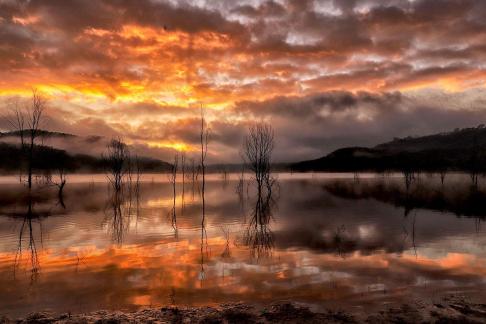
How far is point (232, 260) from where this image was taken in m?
14.6

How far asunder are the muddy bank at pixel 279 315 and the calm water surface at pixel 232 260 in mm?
684

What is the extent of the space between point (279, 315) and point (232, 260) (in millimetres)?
5985

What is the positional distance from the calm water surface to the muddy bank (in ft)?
2.24

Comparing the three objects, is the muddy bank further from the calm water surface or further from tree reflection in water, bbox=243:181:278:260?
tree reflection in water, bbox=243:181:278:260

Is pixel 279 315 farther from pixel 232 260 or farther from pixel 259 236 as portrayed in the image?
pixel 259 236

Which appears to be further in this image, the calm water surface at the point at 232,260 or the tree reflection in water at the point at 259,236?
the tree reflection in water at the point at 259,236

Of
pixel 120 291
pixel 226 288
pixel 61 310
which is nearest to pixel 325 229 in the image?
pixel 226 288


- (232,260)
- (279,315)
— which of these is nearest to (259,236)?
(232,260)

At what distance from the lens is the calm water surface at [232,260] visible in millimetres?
10422

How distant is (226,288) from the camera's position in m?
Answer: 11.1

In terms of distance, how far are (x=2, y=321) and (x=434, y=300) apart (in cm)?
994

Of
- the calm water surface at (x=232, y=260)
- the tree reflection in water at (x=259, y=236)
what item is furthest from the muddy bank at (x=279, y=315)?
the tree reflection in water at (x=259, y=236)

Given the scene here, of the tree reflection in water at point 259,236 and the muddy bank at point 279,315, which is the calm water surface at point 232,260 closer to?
the tree reflection in water at point 259,236

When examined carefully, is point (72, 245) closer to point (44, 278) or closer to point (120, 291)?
point (44, 278)
